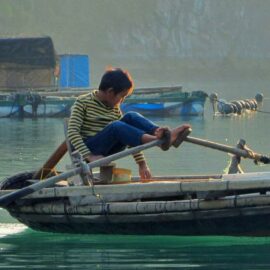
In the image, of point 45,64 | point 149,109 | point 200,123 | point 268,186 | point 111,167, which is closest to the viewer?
point 268,186

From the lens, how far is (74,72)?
48.6 metres

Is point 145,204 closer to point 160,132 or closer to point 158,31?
point 160,132

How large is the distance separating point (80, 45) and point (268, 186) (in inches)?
3923

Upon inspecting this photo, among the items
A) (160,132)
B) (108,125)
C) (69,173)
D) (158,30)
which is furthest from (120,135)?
(158,30)

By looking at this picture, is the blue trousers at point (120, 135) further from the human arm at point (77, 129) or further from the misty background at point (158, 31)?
the misty background at point (158, 31)

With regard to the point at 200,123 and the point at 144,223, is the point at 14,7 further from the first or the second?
the point at 144,223

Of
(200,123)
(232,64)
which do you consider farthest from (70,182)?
(232,64)

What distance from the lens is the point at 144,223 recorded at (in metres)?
12.7

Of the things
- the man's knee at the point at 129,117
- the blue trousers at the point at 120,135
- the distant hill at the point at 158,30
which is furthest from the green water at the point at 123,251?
the distant hill at the point at 158,30

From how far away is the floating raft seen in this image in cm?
1229

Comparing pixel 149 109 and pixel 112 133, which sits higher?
pixel 112 133

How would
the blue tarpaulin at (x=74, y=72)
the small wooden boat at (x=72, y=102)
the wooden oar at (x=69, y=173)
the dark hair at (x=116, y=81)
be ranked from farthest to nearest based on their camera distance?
1. the blue tarpaulin at (x=74, y=72)
2. the small wooden boat at (x=72, y=102)
3. the dark hair at (x=116, y=81)
4. the wooden oar at (x=69, y=173)

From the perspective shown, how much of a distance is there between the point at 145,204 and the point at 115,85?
47.6 inches

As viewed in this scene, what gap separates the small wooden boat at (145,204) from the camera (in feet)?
40.3
